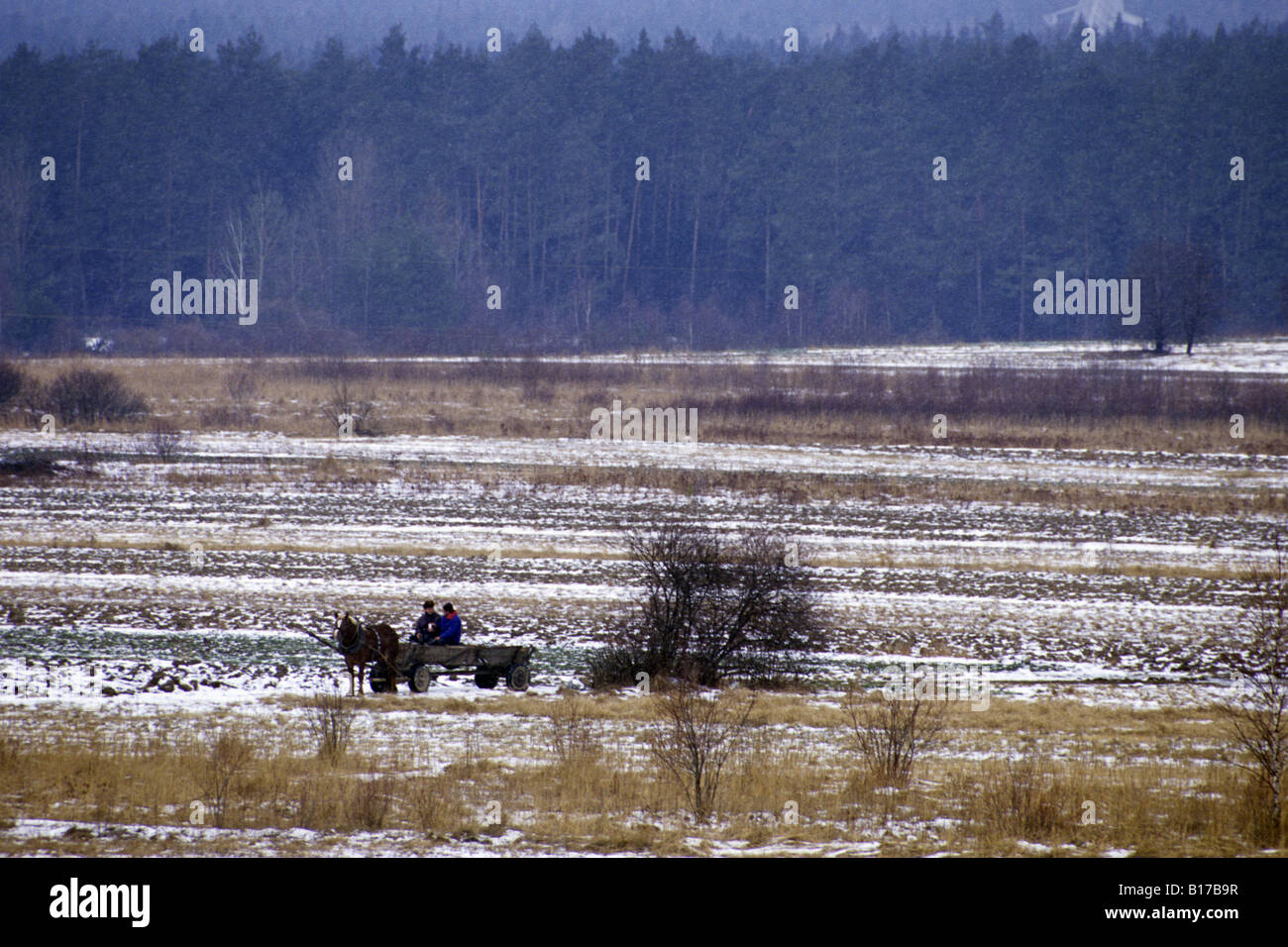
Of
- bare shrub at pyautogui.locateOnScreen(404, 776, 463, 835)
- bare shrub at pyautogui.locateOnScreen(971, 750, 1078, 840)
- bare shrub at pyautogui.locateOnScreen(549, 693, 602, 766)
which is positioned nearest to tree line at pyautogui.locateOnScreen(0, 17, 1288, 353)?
bare shrub at pyautogui.locateOnScreen(549, 693, 602, 766)

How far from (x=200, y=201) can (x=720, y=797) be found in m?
85.7

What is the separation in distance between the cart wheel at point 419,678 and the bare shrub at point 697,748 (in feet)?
9.98

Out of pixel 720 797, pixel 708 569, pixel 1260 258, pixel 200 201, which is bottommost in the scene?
pixel 720 797

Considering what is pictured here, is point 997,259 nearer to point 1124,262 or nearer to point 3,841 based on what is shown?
point 1124,262

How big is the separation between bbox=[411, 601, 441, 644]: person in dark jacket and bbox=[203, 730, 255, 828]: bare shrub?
334cm

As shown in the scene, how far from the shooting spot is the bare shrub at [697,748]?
9695 mm

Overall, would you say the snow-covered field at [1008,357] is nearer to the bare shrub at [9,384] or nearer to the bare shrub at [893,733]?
the bare shrub at [9,384]

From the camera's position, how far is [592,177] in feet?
286

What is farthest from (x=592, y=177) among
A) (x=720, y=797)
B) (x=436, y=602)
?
(x=720, y=797)

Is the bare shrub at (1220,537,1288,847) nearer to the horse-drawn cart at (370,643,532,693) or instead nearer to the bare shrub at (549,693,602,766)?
the bare shrub at (549,693,602,766)

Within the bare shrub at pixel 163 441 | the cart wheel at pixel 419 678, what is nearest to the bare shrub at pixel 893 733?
the cart wheel at pixel 419 678

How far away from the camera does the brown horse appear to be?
13461 mm

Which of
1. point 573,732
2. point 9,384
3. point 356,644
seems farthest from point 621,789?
point 9,384

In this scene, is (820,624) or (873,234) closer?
(820,624)
